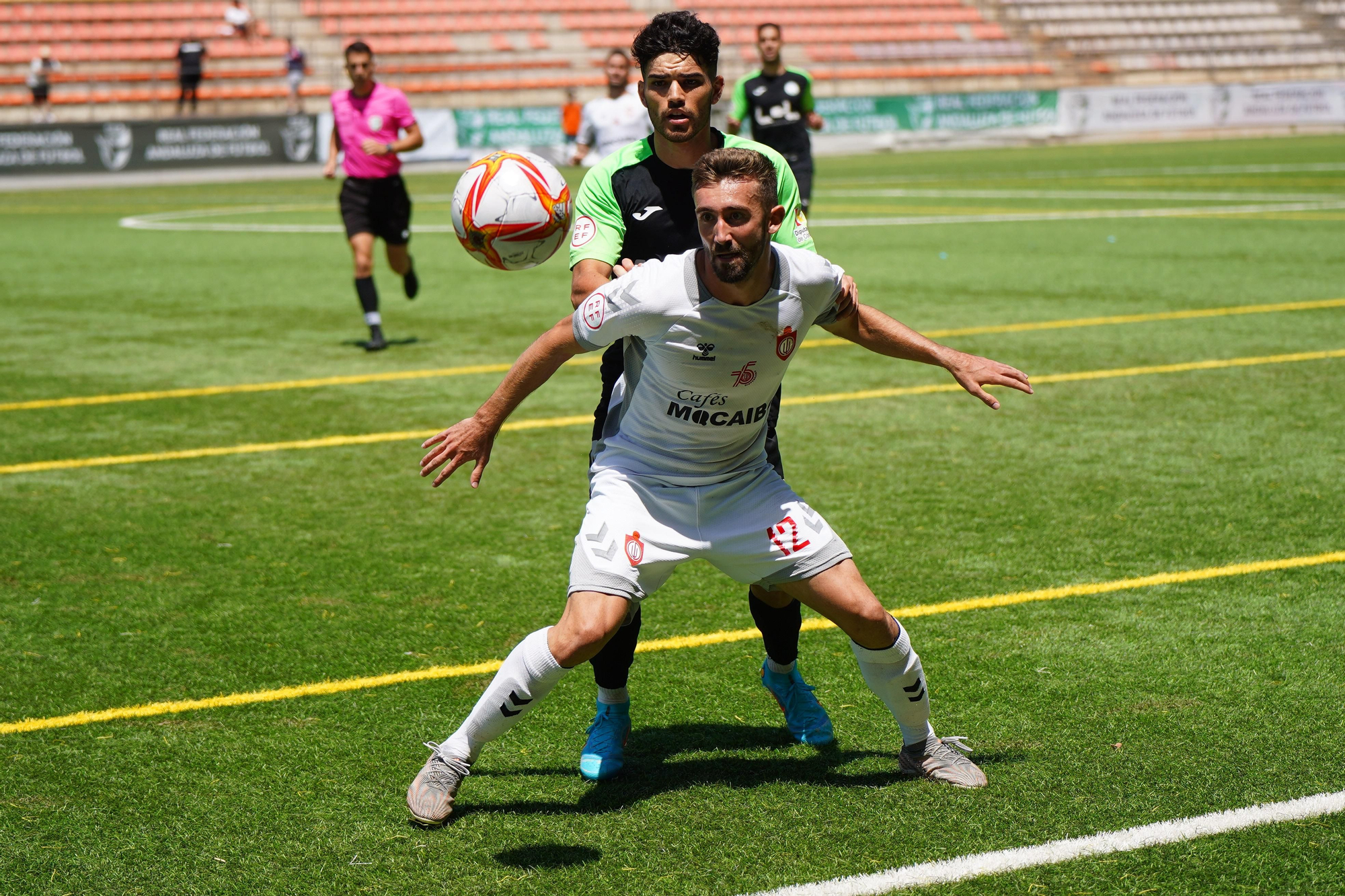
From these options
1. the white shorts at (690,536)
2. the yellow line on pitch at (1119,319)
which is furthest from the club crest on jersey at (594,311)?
the yellow line on pitch at (1119,319)

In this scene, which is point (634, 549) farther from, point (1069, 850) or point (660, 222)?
point (1069, 850)

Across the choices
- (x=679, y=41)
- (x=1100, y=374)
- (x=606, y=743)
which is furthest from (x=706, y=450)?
(x=1100, y=374)

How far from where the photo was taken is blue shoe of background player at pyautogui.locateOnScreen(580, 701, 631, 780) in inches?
170

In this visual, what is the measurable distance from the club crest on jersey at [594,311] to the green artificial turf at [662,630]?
132cm

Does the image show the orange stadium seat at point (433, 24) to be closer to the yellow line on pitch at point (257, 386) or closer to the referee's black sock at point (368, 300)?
the referee's black sock at point (368, 300)

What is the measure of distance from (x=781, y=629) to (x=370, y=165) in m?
8.60

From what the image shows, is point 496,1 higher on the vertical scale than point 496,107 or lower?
higher

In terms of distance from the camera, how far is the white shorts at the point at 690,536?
3.99m

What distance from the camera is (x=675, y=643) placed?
5.50 meters

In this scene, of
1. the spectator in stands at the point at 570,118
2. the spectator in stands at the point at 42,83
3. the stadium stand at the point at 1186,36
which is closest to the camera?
the spectator in stands at the point at 42,83

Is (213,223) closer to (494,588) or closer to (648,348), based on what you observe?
(494,588)

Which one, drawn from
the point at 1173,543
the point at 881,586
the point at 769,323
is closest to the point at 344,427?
the point at 881,586

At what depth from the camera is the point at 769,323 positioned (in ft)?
13.1

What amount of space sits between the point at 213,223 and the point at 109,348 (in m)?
12.5
